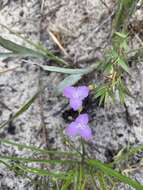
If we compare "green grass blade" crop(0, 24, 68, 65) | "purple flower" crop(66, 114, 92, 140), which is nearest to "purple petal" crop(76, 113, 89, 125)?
"purple flower" crop(66, 114, 92, 140)

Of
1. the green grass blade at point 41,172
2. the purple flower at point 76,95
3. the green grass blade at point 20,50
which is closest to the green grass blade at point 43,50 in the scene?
the green grass blade at point 20,50

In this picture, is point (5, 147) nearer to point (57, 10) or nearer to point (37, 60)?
point (37, 60)

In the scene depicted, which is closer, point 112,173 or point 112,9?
point 112,173

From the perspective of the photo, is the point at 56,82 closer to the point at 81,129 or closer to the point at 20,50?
the point at 20,50

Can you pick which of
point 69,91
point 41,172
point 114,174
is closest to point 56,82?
point 69,91

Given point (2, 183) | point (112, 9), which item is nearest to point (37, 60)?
point (112, 9)
